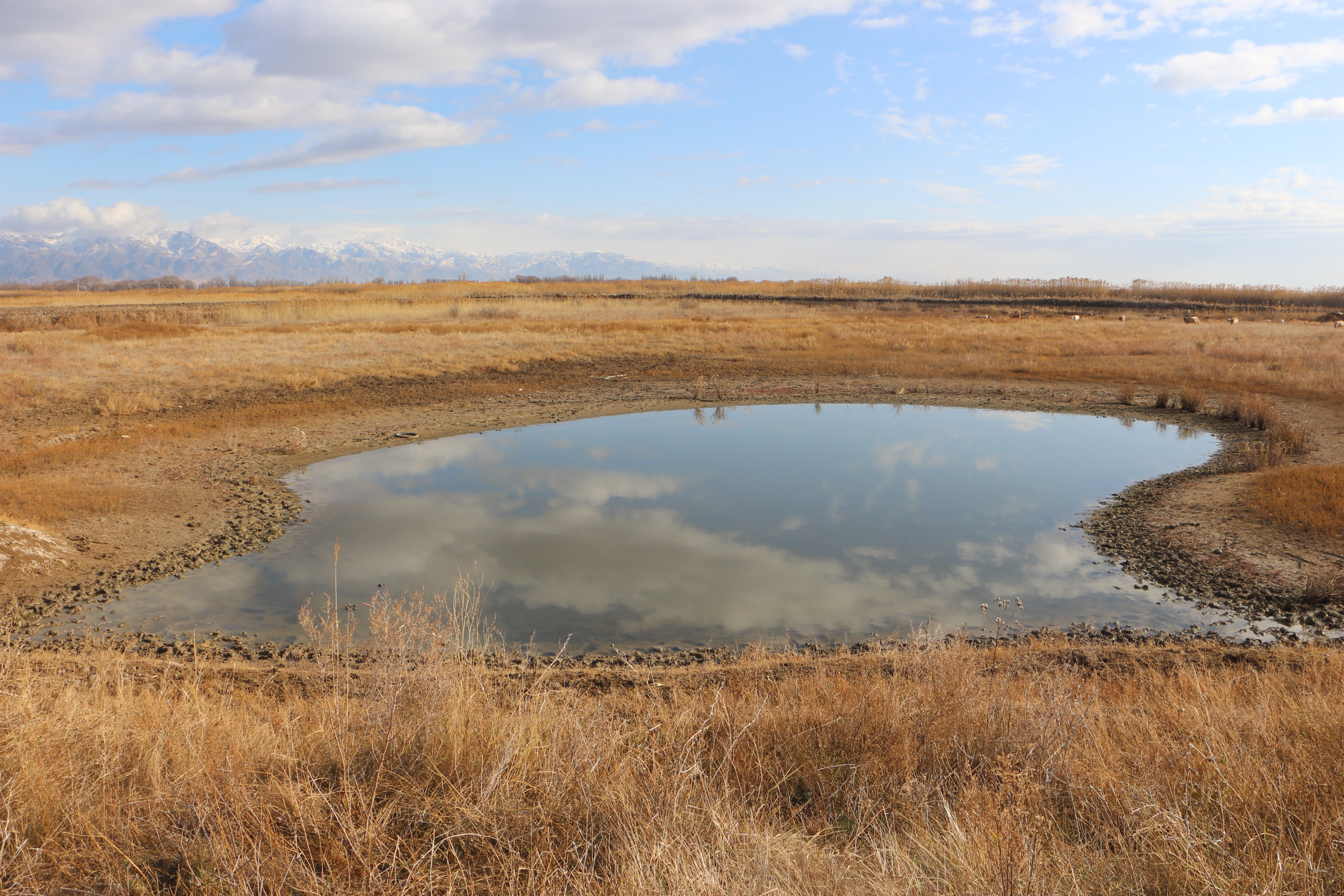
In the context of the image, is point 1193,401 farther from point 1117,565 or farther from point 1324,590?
point 1324,590

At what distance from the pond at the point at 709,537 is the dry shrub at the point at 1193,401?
80.3 inches

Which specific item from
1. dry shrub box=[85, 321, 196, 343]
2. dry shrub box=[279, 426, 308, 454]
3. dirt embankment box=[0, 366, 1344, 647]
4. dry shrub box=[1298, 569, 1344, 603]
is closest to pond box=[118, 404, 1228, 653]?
dirt embankment box=[0, 366, 1344, 647]

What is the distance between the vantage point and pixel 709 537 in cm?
1024

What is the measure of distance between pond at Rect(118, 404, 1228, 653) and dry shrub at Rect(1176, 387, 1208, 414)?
2.04m

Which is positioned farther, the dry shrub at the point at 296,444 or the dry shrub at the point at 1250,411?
the dry shrub at the point at 1250,411

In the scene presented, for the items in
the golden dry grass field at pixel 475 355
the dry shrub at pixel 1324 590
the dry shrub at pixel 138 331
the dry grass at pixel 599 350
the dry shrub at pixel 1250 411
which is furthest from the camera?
the dry shrub at pixel 138 331

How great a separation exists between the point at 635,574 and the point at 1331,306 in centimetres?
7493

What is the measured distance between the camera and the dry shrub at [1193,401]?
1866 centimetres

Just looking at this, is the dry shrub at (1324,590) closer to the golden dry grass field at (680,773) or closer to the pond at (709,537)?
the pond at (709,537)

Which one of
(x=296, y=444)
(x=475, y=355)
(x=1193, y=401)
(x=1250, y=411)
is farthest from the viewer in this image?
(x=475, y=355)

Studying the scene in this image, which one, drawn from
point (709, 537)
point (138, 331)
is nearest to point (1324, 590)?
point (709, 537)

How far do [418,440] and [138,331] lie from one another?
22047 millimetres

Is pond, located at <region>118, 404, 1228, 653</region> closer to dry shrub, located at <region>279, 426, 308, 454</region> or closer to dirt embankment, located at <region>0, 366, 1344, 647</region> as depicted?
dirt embankment, located at <region>0, 366, 1344, 647</region>

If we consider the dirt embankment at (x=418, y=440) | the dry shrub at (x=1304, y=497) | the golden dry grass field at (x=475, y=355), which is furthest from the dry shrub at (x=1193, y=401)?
the dry shrub at (x=1304, y=497)
